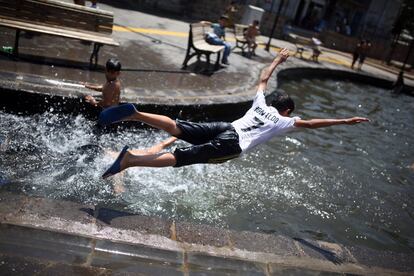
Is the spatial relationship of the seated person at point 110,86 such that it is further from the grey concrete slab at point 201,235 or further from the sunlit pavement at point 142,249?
the grey concrete slab at point 201,235

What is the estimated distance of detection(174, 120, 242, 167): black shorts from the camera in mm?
4434

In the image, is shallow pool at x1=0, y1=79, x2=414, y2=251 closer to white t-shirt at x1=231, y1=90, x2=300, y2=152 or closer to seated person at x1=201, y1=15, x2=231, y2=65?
white t-shirt at x1=231, y1=90, x2=300, y2=152

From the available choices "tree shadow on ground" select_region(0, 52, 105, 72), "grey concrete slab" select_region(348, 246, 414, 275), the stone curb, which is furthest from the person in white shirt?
"tree shadow on ground" select_region(0, 52, 105, 72)

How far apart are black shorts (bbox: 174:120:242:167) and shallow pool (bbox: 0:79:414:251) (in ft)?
3.27

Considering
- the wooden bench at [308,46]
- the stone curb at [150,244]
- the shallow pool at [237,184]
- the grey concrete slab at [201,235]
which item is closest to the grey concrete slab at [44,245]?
the stone curb at [150,244]

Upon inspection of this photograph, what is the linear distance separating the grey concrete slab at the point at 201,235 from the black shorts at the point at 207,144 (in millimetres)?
738

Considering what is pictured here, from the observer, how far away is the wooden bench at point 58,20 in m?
7.48

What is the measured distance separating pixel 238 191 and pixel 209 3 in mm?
18423

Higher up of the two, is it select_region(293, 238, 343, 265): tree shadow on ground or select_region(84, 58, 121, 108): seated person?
select_region(84, 58, 121, 108): seated person

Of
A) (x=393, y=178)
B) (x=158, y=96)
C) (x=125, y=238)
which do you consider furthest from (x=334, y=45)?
(x=125, y=238)

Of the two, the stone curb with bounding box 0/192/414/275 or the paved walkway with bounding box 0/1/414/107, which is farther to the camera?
the paved walkway with bounding box 0/1/414/107

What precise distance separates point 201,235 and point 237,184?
2.27 metres

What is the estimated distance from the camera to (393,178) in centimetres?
823

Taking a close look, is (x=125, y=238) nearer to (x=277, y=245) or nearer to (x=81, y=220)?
(x=81, y=220)
